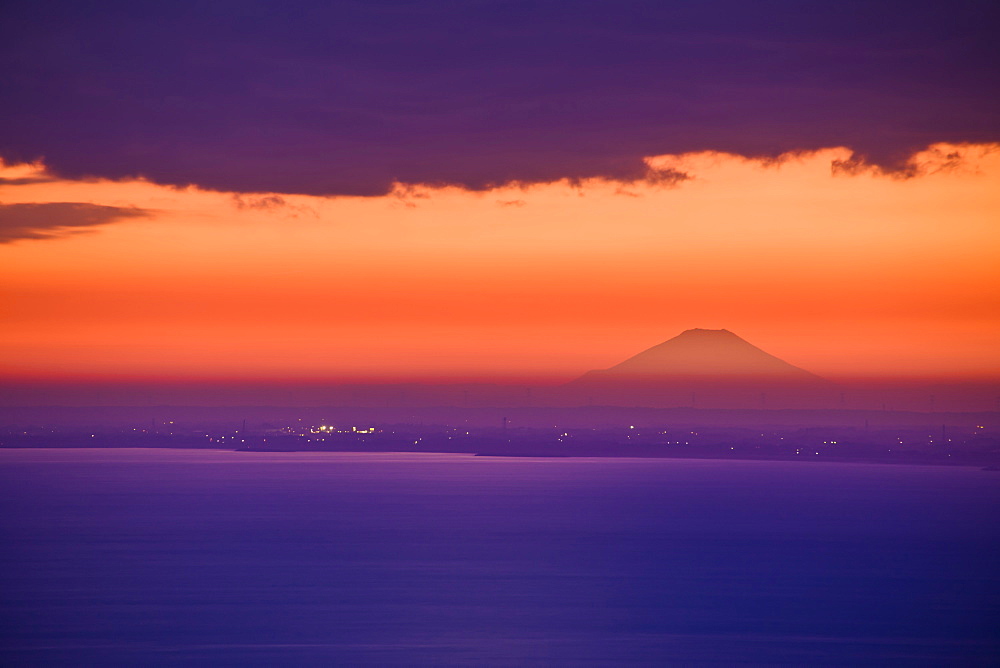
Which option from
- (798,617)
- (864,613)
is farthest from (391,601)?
(864,613)

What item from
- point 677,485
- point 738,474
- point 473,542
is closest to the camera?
point 473,542

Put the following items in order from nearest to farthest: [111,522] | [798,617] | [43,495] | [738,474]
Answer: [798,617] < [111,522] < [43,495] < [738,474]

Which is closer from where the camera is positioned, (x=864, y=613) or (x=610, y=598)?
(x=864, y=613)

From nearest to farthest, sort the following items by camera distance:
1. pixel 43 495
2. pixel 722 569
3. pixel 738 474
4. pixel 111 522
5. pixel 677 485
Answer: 1. pixel 722 569
2. pixel 111 522
3. pixel 43 495
4. pixel 677 485
5. pixel 738 474

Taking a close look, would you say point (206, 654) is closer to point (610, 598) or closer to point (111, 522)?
point (610, 598)

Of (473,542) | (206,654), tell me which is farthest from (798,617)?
(473,542)

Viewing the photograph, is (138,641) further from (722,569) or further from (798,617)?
(722,569)
